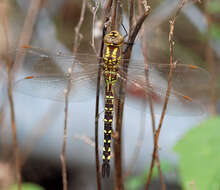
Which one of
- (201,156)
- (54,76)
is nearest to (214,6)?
(201,156)

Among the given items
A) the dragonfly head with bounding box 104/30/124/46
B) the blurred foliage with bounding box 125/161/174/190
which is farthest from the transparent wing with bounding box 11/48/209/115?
the blurred foliage with bounding box 125/161/174/190

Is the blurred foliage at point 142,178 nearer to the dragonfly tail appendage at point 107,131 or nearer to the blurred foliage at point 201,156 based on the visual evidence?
the blurred foliage at point 201,156

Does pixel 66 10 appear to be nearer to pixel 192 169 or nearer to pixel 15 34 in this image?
pixel 15 34

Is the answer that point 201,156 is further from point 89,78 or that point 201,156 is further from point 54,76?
point 54,76

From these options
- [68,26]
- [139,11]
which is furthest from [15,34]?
[139,11]

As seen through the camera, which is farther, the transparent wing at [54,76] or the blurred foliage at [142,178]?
the blurred foliage at [142,178]

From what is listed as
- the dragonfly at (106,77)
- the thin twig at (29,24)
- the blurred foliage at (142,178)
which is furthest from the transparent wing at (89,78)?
the blurred foliage at (142,178)

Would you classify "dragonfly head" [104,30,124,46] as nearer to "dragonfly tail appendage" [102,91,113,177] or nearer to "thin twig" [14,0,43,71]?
"dragonfly tail appendage" [102,91,113,177]
